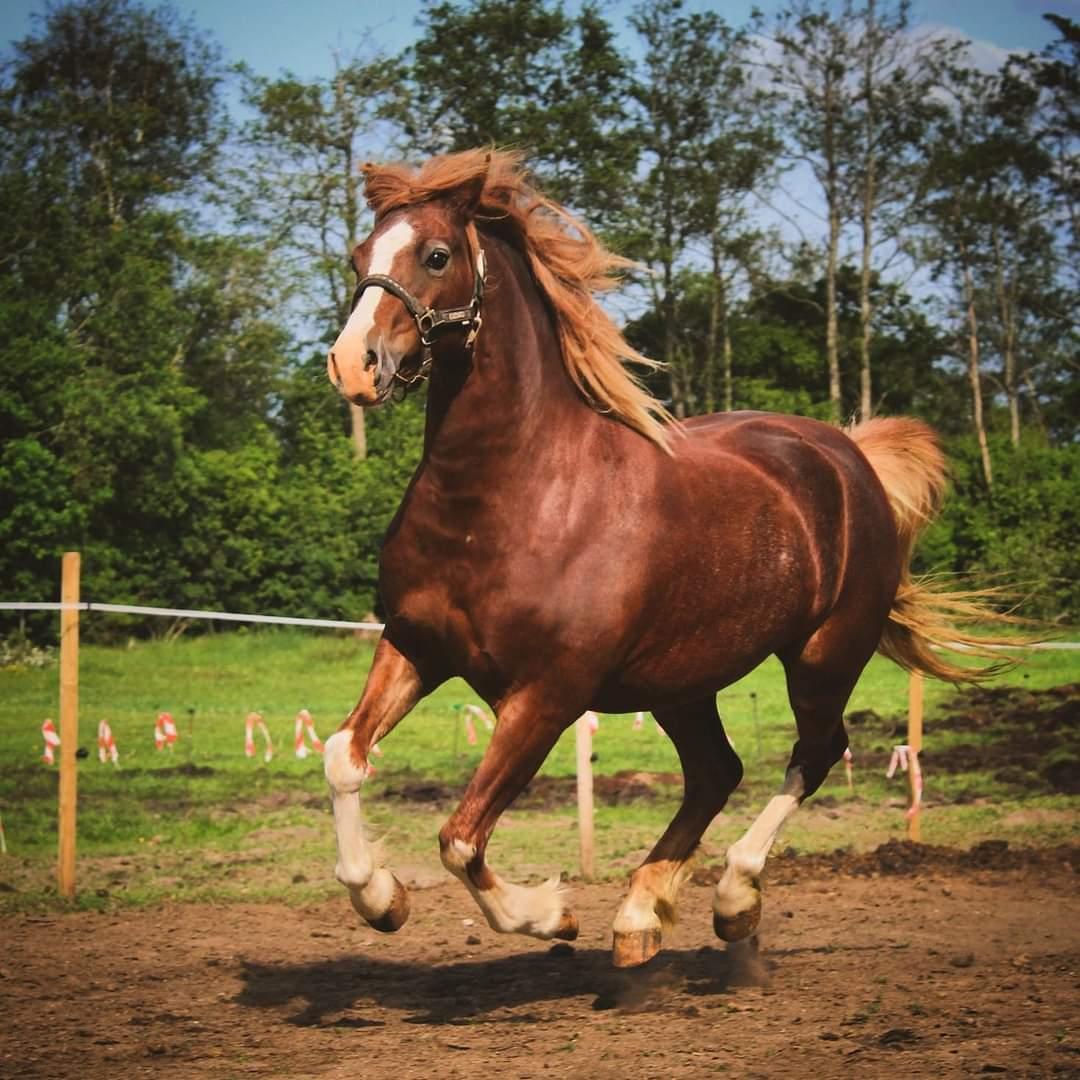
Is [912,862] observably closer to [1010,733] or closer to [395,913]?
[1010,733]

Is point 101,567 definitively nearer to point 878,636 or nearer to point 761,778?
point 761,778

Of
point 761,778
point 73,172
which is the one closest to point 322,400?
point 73,172

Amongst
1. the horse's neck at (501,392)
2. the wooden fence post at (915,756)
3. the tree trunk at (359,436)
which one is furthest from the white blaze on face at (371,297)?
the tree trunk at (359,436)

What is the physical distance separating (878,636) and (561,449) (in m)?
2.21

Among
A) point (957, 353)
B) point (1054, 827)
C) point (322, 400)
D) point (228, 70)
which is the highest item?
point (228, 70)

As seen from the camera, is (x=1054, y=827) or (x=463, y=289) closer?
(x=463, y=289)

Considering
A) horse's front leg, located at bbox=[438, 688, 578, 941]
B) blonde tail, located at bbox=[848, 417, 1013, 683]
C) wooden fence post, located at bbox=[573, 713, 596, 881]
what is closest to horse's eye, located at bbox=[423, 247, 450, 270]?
horse's front leg, located at bbox=[438, 688, 578, 941]

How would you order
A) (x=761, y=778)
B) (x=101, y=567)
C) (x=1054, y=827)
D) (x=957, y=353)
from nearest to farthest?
1. (x=1054, y=827)
2. (x=761, y=778)
3. (x=101, y=567)
4. (x=957, y=353)

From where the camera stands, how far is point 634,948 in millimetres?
5168

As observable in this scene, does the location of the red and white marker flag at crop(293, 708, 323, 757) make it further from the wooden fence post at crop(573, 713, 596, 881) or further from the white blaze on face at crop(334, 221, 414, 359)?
the white blaze on face at crop(334, 221, 414, 359)

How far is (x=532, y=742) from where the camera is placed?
14.6ft

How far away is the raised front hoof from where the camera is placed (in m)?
5.48

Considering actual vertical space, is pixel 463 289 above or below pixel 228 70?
below

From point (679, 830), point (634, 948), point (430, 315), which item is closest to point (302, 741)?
point (679, 830)
